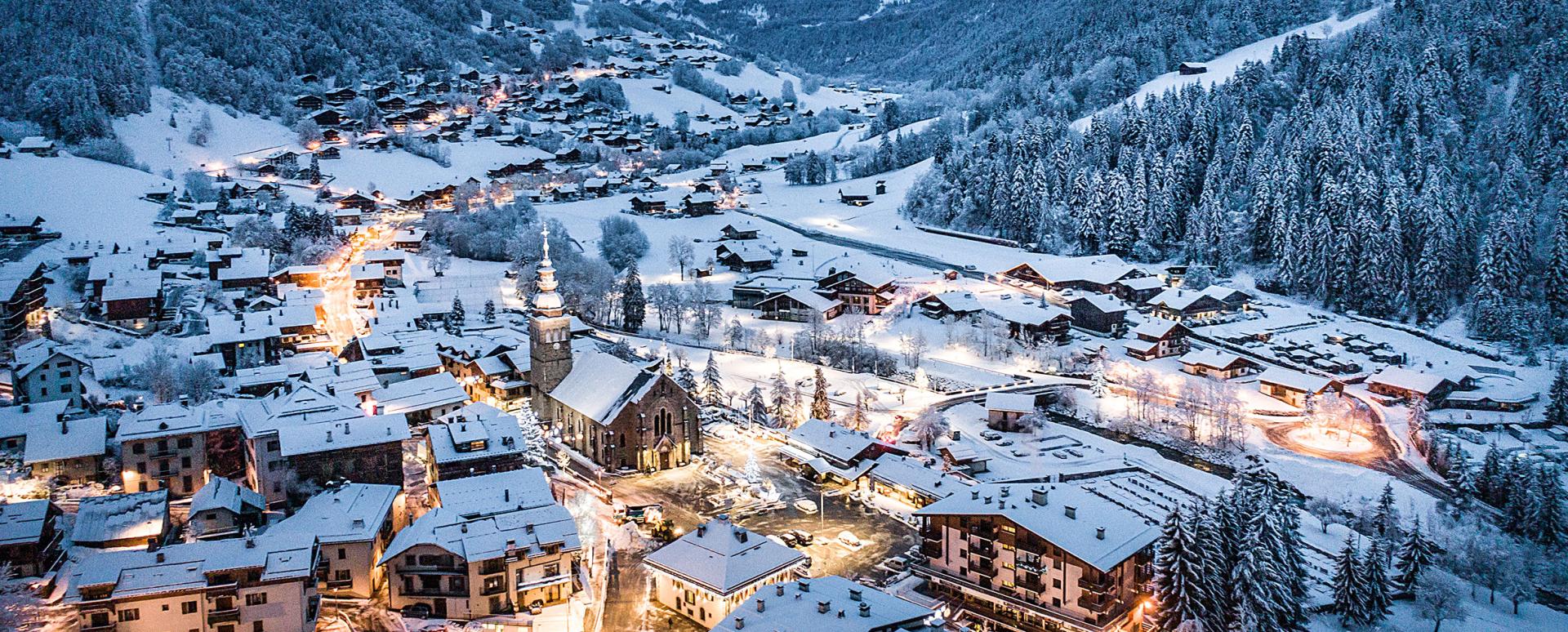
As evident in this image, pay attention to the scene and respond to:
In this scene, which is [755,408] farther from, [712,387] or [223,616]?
[223,616]

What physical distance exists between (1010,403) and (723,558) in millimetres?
22135

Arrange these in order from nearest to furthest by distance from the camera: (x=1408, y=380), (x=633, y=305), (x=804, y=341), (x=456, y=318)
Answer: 1. (x=1408, y=380)
2. (x=456, y=318)
3. (x=804, y=341)
4. (x=633, y=305)

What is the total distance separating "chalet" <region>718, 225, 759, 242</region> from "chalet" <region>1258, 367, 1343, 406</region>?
4041 centimetres

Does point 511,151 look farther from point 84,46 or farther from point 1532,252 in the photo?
point 1532,252

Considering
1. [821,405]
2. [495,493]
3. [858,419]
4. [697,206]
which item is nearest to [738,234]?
[697,206]

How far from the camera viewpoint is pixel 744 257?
260 feet

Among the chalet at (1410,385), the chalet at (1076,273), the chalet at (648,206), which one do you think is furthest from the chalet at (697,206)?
the chalet at (1410,385)

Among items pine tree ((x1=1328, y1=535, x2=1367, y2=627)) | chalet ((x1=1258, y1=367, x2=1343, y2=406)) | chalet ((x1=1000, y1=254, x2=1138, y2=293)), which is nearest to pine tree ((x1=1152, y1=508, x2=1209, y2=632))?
pine tree ((x1=1328, y1=535, x2=1367, y2=627))

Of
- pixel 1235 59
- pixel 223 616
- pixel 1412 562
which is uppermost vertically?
pixel 1235 59

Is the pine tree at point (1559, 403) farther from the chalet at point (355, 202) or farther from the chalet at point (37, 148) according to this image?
the chalet at point (37, 148)

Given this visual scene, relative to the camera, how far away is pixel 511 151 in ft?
370

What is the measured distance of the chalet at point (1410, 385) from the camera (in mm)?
52312

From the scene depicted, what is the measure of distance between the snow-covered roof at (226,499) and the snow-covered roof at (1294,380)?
1750 inches

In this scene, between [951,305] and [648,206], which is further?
[648,206]
